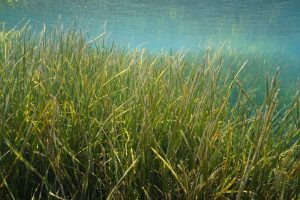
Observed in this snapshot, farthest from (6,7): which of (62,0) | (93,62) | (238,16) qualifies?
(93,62)

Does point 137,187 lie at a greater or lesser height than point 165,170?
lesser

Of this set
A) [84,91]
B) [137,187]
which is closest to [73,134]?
[84,91]

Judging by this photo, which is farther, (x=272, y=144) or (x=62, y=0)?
(x=62, y=0)

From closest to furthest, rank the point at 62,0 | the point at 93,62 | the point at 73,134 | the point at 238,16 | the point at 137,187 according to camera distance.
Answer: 1. the point at 137,187
2. the point at 73,134
3. the point at 93,62
4. the point at 62,0
5. the point at 238,16

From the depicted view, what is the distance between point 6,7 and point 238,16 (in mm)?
21707

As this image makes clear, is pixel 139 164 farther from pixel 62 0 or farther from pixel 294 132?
pixel 62 0

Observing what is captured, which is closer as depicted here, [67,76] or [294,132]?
[294,132]

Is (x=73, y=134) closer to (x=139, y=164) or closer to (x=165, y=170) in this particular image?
(x=139, y=164)

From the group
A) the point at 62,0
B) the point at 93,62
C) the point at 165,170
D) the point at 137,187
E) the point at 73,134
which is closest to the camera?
the point at 165,170

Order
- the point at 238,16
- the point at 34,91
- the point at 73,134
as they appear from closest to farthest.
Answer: the point at 73,134 < the point at 34,91 < the point at 238,16

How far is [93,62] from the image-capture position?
348cm

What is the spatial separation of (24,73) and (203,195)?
1.65 meters

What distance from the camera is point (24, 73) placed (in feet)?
8.50

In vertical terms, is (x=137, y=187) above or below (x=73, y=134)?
below
